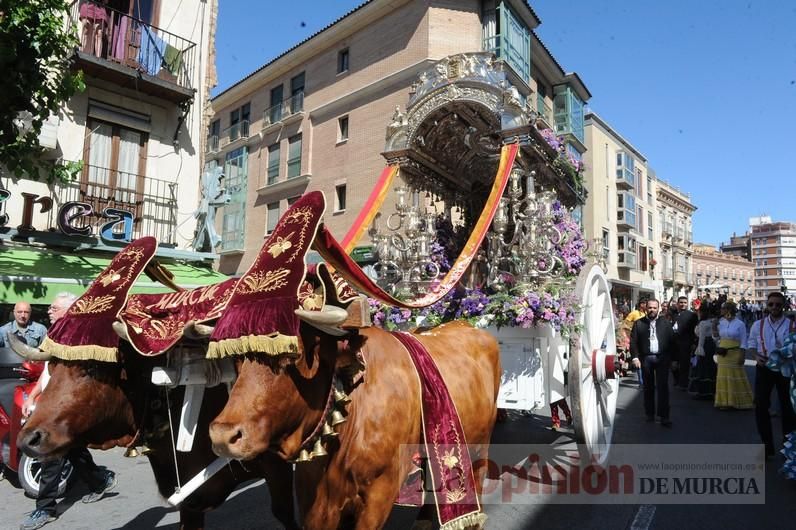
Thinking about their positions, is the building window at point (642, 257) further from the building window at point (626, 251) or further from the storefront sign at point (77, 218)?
the storefront sign at point (77, 218)

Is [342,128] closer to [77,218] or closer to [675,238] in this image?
[77,218]

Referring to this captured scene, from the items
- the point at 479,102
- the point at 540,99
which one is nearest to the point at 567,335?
the point at 479,102

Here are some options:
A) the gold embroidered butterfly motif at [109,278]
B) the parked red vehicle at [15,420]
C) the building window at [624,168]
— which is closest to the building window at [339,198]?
the parked red vehicle at [15,420]

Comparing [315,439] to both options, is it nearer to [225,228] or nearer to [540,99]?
[540,99]

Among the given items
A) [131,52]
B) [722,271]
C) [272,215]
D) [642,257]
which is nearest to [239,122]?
[272,215]

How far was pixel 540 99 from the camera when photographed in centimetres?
2178

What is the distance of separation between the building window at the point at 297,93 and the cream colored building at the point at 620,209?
55.3 feet

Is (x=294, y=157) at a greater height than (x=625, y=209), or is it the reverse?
(x=625, y=209)

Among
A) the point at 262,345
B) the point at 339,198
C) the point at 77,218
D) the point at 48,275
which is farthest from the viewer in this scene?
the point at 339,198

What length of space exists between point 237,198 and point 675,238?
38.6 meters

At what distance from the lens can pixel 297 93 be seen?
22.2 m

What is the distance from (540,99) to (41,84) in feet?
64.2

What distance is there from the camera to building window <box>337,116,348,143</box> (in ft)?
65.4

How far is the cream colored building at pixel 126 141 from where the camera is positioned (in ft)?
31.3
